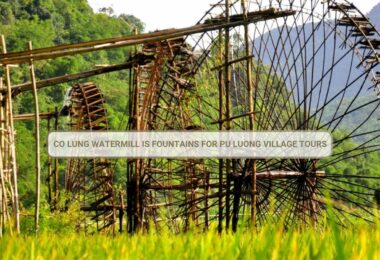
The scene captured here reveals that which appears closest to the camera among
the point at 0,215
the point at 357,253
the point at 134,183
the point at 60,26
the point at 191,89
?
the point at 357,253

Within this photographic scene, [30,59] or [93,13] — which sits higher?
[93,13]

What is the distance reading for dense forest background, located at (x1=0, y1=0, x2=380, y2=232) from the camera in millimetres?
45516

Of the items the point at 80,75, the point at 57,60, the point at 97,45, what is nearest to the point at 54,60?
the point at 57,60

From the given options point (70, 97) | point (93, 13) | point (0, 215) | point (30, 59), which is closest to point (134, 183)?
point (0, 215)

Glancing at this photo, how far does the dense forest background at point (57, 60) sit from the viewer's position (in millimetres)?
45516

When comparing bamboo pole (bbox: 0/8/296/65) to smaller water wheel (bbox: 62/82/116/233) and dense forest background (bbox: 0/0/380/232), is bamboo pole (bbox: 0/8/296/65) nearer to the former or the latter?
smaller water wheel (bbox: 62/82/116/233)

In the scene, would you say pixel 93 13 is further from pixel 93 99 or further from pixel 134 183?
pixel 134 183

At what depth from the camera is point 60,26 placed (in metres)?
72.7

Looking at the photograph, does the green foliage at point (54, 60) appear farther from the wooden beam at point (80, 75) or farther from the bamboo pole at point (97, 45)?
the bamboo pole at point (97, 45)

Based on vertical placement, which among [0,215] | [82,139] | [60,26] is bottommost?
[0,215]

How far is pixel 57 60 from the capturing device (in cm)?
5878

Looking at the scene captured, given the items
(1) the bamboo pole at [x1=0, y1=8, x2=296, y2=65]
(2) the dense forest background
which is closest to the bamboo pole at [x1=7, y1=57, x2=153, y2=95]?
(1) the bamboo pole at [x1=0, y1=8, x2=296, y2=65]

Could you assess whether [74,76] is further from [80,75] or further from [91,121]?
[91,121]

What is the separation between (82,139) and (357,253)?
1837 centimetres
